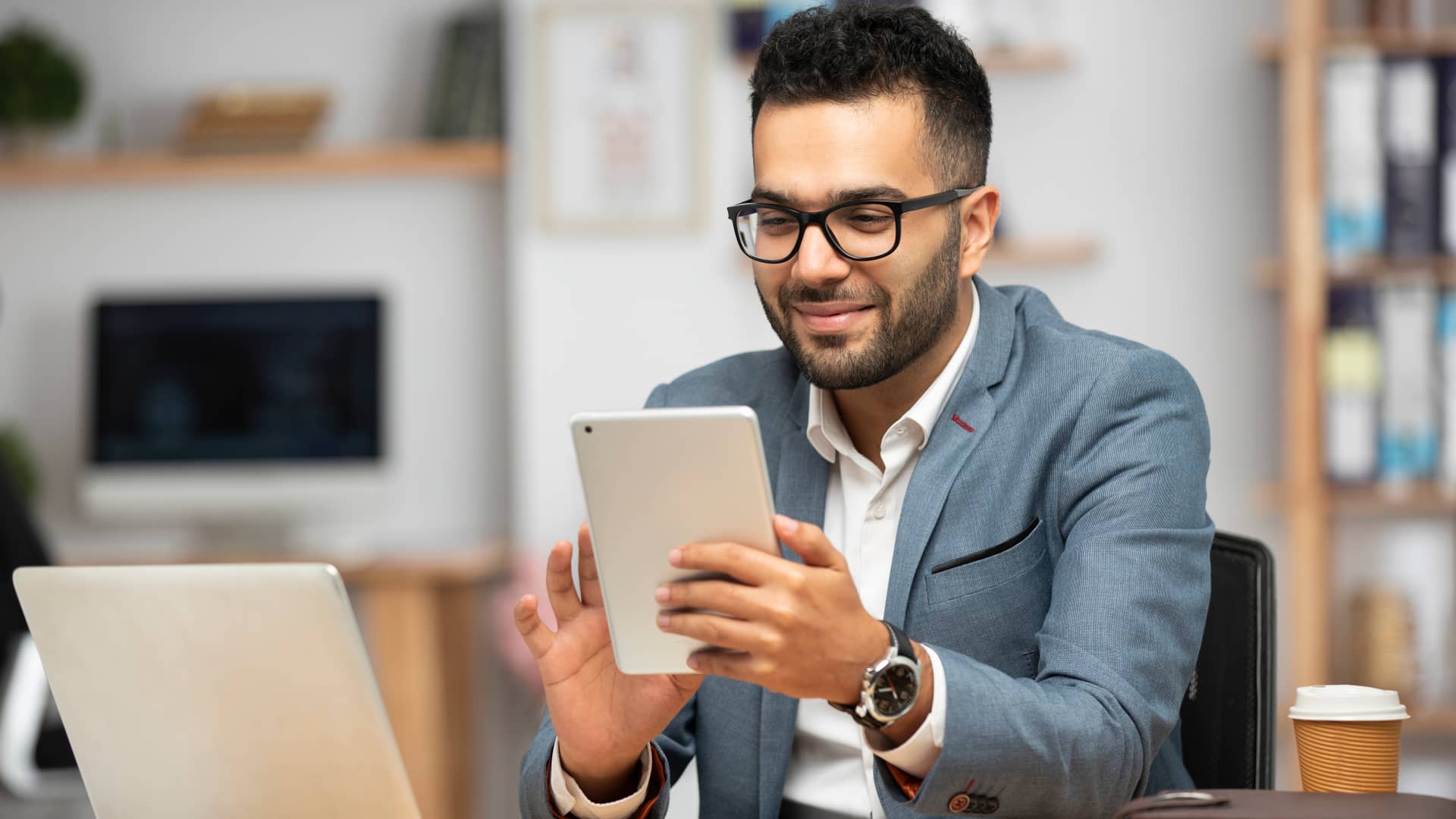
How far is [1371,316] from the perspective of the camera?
277 centimetres

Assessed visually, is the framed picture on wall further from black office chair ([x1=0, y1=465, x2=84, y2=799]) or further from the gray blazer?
the gray blazer

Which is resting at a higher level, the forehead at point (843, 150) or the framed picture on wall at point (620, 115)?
the framed picture on wall at point (620, 115)

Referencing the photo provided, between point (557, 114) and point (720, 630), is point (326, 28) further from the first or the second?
point (720, 630)

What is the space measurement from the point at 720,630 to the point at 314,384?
2.70 metres

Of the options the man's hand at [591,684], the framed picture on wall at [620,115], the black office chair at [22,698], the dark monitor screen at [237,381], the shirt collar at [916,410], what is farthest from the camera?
the dark monitor screen at [237,381]

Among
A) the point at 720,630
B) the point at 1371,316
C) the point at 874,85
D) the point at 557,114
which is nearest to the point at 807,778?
the point at 720,630

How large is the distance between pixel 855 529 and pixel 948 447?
136 millimetres

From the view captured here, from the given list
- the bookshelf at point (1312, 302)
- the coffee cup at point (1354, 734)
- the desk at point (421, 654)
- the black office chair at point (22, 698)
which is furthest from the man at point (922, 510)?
the desk at point (421, 654)

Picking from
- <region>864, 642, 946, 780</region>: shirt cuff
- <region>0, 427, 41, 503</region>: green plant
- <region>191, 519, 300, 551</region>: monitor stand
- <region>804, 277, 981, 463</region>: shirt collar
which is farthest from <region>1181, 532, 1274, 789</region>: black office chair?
<region>0, 427, 41, 503</region>: green plant

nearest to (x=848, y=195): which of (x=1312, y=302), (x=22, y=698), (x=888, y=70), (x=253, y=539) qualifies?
(x=888, y=70)

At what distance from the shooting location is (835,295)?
1270mm

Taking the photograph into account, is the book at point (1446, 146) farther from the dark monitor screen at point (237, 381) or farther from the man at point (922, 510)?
the dark monitor screen at point (237, 381)

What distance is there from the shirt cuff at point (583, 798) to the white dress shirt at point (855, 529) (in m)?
0.19

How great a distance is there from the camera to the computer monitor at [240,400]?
3393 millimetres
